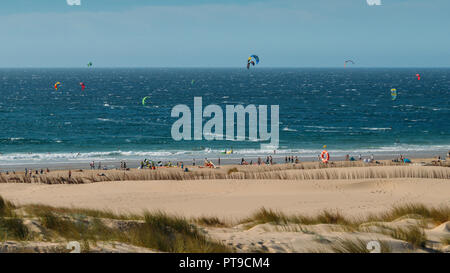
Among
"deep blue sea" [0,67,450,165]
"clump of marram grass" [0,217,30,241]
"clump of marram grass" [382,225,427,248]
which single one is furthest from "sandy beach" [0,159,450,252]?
"deep blue sea" [0,67,450,165]

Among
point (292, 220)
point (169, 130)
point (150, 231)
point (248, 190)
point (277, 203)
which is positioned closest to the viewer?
point (150, 231)

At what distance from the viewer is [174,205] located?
19984 mm

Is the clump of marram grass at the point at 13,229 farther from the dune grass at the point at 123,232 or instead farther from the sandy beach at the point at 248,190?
the sandy beach at the point at 248,190

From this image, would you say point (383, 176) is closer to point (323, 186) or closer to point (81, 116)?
point (323, 186)

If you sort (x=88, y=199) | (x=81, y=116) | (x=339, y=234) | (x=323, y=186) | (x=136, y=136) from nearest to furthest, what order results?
(x=339, y=234) < (x=88, y=199) < (x=323, y=186) < (x=136, y=136) < (x=81, y=116)

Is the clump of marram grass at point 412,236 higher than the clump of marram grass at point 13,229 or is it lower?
lower

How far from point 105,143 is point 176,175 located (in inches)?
1038

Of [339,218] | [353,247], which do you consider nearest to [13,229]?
[353,247]

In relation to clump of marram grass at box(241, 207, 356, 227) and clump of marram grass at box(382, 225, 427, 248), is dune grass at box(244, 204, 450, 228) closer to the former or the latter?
clump of marram grass at box(241, 207, 356, 227)

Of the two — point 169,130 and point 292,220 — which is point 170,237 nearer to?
point 292,220

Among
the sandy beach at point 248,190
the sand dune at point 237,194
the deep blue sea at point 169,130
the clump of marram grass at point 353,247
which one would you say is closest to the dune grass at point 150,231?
the clump of marram grass at point 353,247

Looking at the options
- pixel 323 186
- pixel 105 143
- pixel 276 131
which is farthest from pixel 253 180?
pixel 276 131

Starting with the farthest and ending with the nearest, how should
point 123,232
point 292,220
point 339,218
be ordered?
point 339,218
point 292,220
point 123,232
